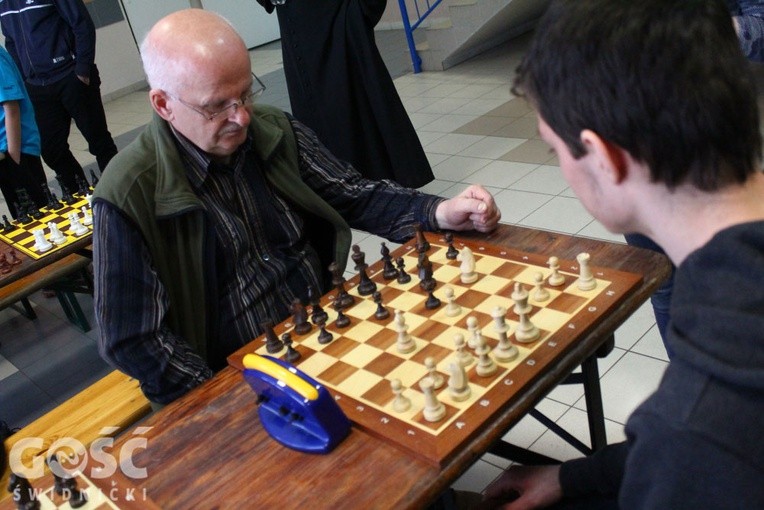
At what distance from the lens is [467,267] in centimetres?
175

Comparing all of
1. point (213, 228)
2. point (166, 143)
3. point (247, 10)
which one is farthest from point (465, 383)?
point (247, 10)

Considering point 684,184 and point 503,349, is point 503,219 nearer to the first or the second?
point 503,349

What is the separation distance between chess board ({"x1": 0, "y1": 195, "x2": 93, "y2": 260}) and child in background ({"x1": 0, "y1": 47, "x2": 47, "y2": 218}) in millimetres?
590

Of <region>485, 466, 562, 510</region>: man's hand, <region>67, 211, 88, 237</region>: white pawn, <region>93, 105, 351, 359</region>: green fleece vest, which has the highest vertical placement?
<region>93, 105, 351, 359</region>: green fleece vest

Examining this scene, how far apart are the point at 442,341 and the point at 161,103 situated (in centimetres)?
93

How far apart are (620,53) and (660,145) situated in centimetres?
12

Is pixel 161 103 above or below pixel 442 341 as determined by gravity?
above

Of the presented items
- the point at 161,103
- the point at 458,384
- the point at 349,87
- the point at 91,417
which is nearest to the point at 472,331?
the point at 458,384

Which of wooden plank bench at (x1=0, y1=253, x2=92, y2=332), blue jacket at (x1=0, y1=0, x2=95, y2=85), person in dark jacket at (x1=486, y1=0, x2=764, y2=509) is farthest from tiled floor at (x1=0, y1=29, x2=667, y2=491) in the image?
person in dark jacket at (x1=486, y1=0, x2=764, y2=509)

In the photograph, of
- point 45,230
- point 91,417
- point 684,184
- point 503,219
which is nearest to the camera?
point 684,184

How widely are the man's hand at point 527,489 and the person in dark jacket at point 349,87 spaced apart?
9.31 feet

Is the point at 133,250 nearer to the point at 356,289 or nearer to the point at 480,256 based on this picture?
the point at 356,289

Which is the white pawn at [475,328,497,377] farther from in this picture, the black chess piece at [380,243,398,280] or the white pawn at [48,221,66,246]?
the white pawn at [48,221,66,246]

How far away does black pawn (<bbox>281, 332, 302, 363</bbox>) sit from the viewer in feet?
5.32
